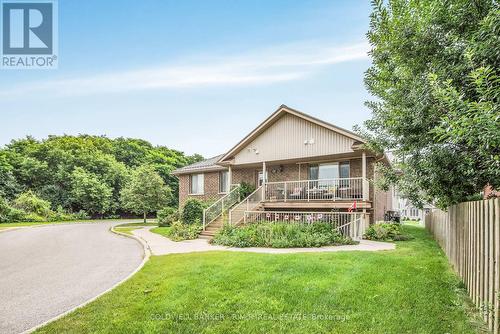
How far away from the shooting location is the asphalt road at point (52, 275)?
5.07 meters

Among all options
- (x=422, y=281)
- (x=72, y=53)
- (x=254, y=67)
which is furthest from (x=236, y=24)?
(x=422, y=281)

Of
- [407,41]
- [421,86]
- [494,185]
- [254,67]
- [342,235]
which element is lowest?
[342,235]

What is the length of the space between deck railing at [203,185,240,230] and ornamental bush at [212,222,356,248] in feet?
11.8

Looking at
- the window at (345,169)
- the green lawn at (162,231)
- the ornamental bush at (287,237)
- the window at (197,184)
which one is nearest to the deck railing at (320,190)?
the window at (345,169)

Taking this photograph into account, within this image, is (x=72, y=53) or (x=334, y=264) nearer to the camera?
(x=334, y=264)

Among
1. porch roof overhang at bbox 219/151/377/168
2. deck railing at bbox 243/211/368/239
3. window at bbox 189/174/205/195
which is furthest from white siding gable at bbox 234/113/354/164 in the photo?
window at bbox 189/174/205/195

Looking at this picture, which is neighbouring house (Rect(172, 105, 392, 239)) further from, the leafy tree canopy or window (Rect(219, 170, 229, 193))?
the leafy tree canopy

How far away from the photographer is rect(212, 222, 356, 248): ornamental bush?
10.7 m

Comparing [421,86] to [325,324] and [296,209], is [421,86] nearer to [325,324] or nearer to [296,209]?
[325,324]

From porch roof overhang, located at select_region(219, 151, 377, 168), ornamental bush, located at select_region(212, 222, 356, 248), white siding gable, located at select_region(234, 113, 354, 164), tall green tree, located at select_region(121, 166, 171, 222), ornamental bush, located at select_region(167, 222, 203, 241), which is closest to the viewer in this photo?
ornamental bush, located at select_region(212, 222, 356, 248)

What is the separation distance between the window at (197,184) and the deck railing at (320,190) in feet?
22.9

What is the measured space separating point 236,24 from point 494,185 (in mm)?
12840

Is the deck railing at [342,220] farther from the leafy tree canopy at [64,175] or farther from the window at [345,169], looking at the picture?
the leafy tree canopy at [64,175]

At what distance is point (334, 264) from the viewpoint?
686 cm
